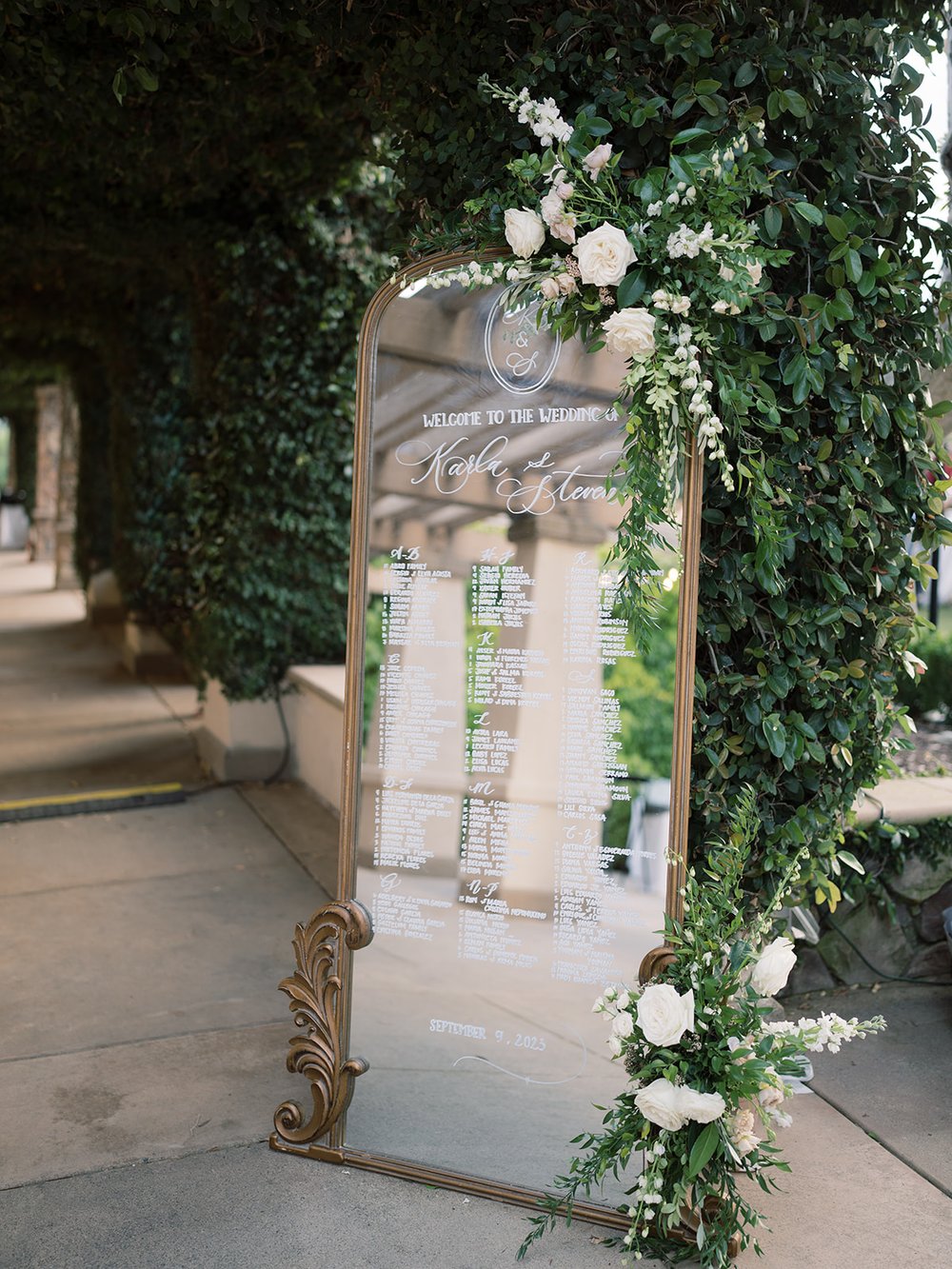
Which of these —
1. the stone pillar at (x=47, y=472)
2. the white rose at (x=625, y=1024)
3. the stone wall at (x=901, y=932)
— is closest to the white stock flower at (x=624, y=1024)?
the white rose at (x=625, y=1024)

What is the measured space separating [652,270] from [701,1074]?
1733 millimetres

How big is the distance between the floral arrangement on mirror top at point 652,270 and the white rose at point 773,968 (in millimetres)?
793

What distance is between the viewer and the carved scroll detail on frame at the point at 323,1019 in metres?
2.92

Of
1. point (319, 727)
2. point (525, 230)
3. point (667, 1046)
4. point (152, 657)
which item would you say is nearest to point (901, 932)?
point (667, 1046)

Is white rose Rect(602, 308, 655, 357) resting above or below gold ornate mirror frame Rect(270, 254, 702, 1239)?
above

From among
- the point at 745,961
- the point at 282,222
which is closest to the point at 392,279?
the point at 745,961

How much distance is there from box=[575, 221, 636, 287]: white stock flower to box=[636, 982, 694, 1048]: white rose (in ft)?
4.99

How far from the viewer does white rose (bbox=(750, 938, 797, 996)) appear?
250 centimetres

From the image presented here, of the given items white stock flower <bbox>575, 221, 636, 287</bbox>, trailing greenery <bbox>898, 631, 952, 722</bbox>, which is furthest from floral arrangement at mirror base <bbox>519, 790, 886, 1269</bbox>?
trailing greenery <bbox>898, 631, 952, 722</bbox>

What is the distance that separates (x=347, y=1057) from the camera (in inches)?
119

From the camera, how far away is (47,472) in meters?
22.0

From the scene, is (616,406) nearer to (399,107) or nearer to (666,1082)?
(399,107)

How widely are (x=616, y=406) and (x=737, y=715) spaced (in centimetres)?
81

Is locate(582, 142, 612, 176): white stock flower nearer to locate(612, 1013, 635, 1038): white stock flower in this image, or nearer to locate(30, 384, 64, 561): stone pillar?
locate(612, 1013, 635, 1038): white stock flower
